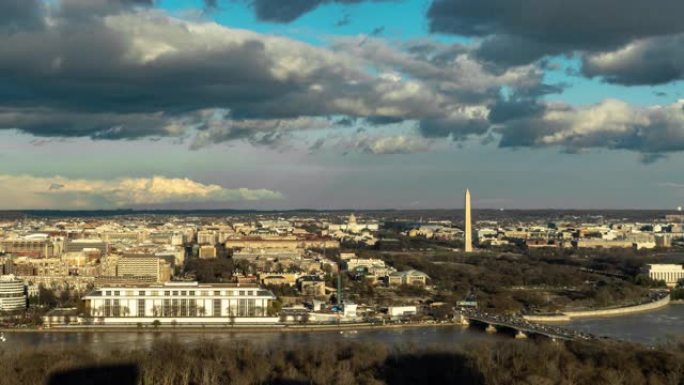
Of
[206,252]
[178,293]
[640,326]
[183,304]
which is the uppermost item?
[206,252]

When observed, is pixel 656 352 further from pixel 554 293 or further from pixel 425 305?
pixel 554 293

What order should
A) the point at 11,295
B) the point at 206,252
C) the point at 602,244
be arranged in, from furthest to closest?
the point at 602,244
the point at 206,252
the point at 11,295

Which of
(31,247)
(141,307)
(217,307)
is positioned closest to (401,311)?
(217,307)

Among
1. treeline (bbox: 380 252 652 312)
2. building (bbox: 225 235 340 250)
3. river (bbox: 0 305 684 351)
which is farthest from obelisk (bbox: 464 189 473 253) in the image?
river (bbox: 0 305 684 351)

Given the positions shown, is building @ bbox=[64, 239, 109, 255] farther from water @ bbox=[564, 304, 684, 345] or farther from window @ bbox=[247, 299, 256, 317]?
water @ bbox=[564, 304, 684, 345]

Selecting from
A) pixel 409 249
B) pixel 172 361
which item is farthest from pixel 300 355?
pixel 409 249

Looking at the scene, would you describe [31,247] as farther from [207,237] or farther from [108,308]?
[108,308]

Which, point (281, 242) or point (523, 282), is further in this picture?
point (281, 242)

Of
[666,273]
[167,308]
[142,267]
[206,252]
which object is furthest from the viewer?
[206,252]

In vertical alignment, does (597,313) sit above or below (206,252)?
below
